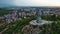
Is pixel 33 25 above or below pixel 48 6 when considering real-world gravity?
below

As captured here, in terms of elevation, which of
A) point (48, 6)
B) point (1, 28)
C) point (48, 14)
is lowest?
point (1, 28)

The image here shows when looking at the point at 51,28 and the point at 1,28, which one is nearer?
the point at 51,28

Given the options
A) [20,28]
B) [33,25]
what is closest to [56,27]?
[33,25]

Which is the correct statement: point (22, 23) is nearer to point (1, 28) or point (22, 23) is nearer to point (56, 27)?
point (1, 28)

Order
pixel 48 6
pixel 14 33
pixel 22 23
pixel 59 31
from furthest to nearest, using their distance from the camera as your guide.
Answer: pixel 22 23 → pixel 14 33 → pixel 59 31 → pixel 48 6

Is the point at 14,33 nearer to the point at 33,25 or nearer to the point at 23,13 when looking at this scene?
the point at 33,25

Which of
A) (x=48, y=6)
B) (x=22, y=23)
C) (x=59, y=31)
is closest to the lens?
(x=48, y=6)

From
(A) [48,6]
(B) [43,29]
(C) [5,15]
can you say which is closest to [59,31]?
(B) [43,29]

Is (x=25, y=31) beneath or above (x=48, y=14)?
beneath

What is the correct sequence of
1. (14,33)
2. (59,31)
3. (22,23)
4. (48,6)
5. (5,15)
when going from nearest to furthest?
1. (48,6)
2. (59,31)
3. (14,33)
4. (22,23)
5. (5,15)
